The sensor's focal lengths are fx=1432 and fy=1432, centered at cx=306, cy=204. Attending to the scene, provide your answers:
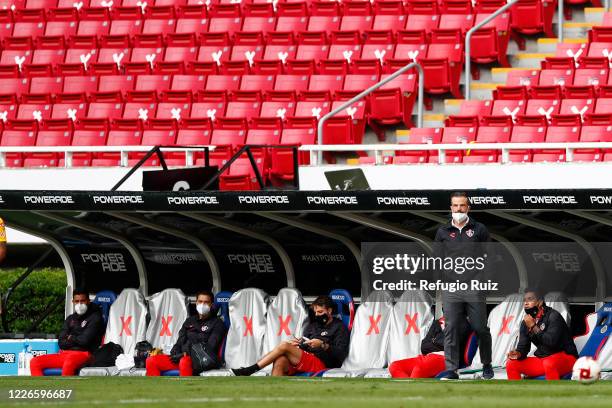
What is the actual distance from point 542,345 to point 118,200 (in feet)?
14.2

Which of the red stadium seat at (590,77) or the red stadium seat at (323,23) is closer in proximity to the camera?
the red stadium seat at (590,77)

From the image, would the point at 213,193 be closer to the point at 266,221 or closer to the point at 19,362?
the point at 266,221

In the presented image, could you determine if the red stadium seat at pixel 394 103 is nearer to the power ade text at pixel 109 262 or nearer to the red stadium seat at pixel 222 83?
the red stadium seat at pixel 222 83

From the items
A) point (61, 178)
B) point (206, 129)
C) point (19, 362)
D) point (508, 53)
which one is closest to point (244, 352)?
point (19, 362)

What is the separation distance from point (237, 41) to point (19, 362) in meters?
10.1

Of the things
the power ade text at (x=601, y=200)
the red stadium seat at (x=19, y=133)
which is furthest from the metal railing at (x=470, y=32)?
the power ade text at (x=601, y=200)

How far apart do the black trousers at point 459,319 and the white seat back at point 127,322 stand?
4262 millimetres

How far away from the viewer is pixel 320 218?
14.4m

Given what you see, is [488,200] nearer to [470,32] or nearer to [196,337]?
[196,337]

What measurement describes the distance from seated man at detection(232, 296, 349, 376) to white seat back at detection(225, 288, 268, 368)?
0.77 metres

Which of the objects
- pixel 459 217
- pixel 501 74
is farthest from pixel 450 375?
pixel 501 74

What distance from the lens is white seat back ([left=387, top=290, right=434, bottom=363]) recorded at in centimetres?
1397

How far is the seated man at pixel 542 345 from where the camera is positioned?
12.5 metres

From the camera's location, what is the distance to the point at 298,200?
43.6ft
